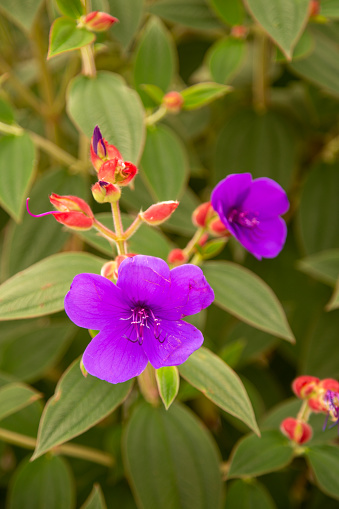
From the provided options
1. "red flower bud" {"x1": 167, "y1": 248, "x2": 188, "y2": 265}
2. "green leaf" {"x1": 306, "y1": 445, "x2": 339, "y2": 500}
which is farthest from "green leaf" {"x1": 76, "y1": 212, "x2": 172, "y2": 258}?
"green leaf" {"x1": 306, "y1": 445, "x2": 339, "y2": 500}

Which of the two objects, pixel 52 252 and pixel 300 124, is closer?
pixel 52 252

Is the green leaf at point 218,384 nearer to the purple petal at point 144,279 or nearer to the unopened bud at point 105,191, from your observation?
the purple petal at point 144,279

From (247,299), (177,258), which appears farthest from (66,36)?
(247,299)

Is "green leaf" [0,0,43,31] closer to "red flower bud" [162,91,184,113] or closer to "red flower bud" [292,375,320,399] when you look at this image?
"red flower bud" [162,91,184,113]

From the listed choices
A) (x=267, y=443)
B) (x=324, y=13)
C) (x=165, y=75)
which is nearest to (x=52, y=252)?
(x=165, y=75)

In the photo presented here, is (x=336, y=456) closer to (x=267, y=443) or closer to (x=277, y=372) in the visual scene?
(x=267, y=443)

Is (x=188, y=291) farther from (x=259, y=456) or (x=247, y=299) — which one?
(x=259, y=456)

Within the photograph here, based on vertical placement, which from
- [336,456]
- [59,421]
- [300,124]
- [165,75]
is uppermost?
[165,75]
